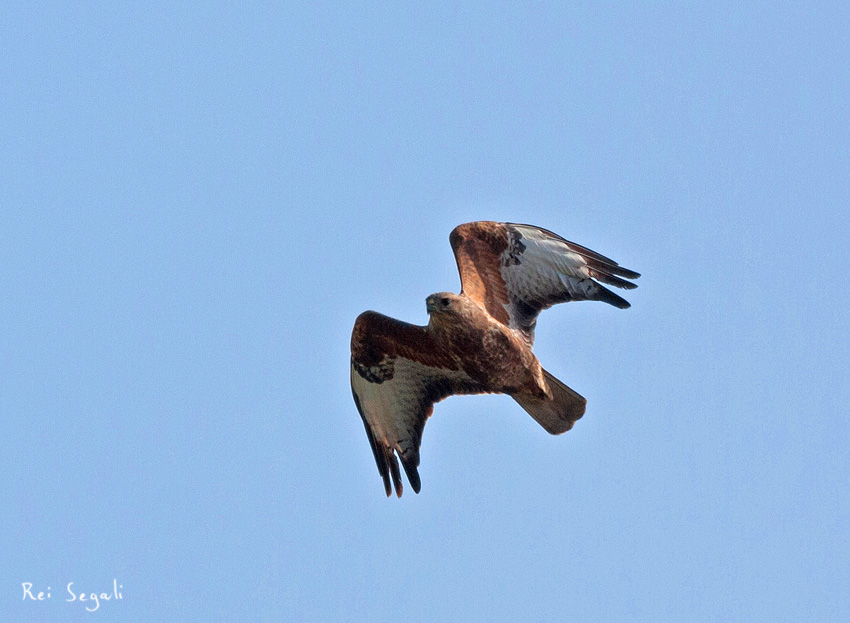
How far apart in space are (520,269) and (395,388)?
1.76m

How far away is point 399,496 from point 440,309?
2.28m

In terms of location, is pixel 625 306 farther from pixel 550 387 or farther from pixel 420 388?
pixel 420 388

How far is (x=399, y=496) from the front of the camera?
11.8 meters

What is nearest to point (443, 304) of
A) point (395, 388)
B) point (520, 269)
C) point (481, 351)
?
point (481, 351)

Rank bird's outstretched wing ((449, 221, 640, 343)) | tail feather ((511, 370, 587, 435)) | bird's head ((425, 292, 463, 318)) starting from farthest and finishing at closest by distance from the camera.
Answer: bird's outstretched wing ((449, 221, 640, 343)) < tail feather ((511, 370, 587, 435)) < bird's head ((425, 292, 463, 318))

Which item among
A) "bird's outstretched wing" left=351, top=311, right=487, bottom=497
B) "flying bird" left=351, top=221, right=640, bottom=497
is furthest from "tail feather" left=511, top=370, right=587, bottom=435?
"bird's outstretched wing" left=351, top=311, right=487, bottom=497

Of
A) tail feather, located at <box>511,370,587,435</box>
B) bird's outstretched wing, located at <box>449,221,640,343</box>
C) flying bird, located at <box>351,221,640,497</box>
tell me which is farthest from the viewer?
bird's outstretched wing, located at <box>449,221,640,343</box>

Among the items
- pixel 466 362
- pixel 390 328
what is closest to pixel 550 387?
pixel 466 362

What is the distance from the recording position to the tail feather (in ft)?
37.0

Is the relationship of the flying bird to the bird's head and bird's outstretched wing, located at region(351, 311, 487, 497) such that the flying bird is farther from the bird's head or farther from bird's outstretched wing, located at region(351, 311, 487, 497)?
the bird's head

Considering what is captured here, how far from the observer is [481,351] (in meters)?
10.8

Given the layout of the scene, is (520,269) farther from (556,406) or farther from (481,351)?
(556,406)

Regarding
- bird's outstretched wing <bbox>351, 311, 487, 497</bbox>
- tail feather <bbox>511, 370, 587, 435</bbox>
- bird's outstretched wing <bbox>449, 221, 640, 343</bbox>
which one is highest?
bird's outstretched wing <bbox>449, 221, 640, 343</bbox>

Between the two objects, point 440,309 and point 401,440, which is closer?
point 440,309
